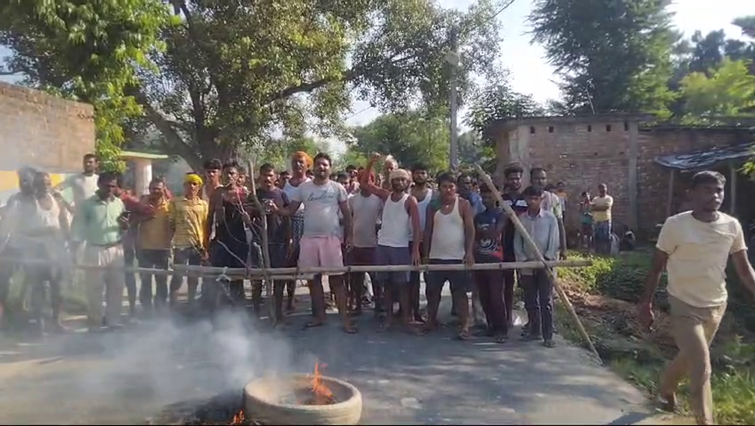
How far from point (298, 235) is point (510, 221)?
2.48m

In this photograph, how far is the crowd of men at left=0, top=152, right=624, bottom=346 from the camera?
281 inches

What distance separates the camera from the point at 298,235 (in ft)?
26.5

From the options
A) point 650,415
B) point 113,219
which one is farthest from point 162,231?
point 650,415

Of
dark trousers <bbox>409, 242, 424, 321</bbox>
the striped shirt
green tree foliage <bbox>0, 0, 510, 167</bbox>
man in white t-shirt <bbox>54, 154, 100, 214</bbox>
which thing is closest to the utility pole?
green tree foliage <bbox>0, 0, 510, 167</bbox>

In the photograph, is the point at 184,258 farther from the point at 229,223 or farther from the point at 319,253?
the point at 319,253

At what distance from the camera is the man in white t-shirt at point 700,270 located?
472 centimetres

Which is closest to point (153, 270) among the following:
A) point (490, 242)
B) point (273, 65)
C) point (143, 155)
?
point (490, 242)

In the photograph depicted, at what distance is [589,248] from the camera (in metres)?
15.4

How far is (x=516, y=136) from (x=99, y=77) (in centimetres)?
1108

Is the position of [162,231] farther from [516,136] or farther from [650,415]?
[516,136]

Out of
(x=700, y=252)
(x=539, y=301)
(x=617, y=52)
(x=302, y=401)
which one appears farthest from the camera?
(x=617, y=52)

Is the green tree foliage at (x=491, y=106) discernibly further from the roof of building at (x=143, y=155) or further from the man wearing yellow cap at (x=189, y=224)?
the man wearing yellow cap at (x=189, y=224)

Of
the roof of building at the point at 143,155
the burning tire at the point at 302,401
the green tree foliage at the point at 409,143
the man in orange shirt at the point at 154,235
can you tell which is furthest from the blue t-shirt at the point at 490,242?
the green tree foliage at the point at 409,143

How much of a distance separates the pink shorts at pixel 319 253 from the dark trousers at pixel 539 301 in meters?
1.98
